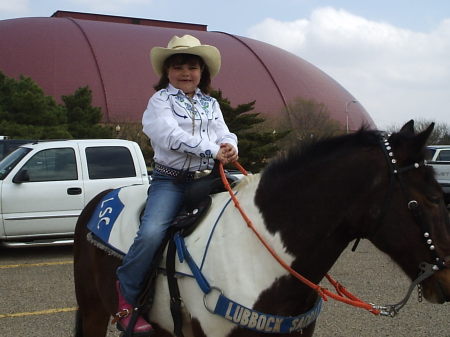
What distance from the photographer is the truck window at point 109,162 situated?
8.88m

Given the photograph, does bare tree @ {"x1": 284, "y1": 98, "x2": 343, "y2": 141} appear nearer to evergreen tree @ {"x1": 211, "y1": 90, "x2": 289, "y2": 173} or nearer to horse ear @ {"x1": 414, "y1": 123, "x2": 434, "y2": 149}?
evergreen tree @ {"x1": 211, "y1": 90, "x2": 289, "y2": 173}

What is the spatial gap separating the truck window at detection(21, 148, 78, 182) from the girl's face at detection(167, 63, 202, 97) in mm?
6187

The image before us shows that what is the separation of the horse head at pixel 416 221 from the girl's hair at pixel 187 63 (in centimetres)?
138

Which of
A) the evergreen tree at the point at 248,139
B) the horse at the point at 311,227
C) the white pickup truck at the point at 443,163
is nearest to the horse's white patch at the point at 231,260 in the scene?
the horse at the point at 311,227

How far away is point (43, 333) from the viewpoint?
4762 millimetres

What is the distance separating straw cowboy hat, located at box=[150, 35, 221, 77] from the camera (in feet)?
9.44

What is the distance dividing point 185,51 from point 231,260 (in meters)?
1.27

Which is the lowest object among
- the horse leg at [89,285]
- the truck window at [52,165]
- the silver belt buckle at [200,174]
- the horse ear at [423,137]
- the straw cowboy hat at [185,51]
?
the truck window at [52,165]

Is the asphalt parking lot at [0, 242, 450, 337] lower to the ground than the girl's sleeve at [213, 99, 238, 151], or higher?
lower

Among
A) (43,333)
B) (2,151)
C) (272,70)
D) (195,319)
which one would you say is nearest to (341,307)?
(43,333)

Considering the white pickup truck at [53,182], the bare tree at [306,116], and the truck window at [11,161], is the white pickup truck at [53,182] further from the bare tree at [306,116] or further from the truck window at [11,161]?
the bare tree at [306,116]

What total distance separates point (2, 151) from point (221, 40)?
58376mm

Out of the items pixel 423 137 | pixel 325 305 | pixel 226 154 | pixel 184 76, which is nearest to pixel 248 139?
pixel 325 305

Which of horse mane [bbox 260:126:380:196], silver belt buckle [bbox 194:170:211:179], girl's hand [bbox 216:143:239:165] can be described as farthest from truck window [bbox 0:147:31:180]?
horse mane [bbox 260:126:380:196]
